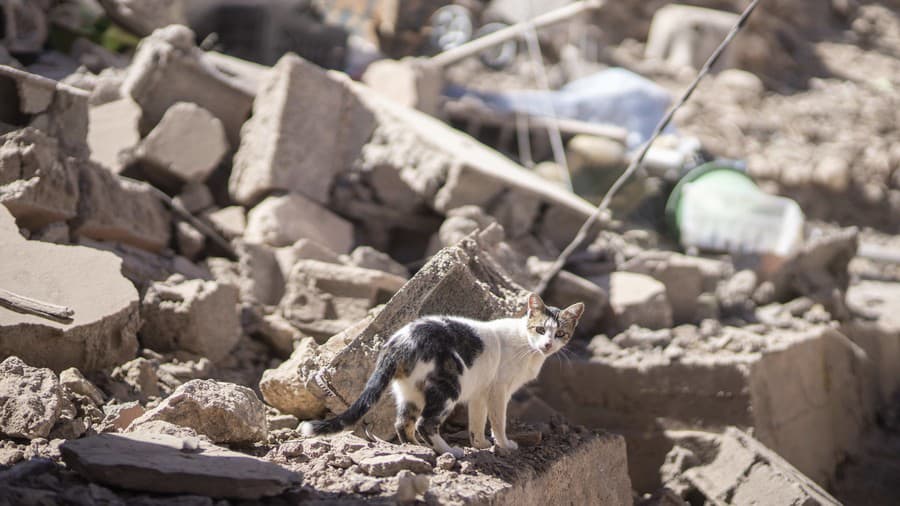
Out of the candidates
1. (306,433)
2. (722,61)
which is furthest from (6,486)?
(722,61)

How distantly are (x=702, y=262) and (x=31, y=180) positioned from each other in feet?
17.7

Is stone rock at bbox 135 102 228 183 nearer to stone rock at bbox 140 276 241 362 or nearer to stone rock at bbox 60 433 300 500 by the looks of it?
stone rock at bbox 140 276 241 362

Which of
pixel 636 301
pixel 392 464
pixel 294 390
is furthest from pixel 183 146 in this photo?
pixel 392 464

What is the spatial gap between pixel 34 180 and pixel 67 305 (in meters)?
1.06

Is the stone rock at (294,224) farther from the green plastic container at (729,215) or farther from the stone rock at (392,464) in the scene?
the green plastic container at (729,215)

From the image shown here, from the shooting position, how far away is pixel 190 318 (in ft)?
18.9

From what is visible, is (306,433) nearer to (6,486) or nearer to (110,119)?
(6,486)

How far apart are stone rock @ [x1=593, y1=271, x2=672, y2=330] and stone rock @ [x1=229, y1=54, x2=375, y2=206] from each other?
2366 millimetres

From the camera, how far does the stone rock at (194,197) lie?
24.6ft

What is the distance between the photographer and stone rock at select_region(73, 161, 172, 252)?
614 cm

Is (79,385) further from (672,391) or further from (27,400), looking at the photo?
(672,391)

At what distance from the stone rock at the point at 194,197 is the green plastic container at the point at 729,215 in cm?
511

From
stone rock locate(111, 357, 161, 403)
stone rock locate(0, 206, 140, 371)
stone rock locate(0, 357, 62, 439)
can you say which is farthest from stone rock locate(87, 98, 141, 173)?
stone rock locate(0, 357, 62, 439)

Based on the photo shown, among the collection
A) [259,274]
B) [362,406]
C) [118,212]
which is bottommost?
[259,274]
